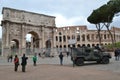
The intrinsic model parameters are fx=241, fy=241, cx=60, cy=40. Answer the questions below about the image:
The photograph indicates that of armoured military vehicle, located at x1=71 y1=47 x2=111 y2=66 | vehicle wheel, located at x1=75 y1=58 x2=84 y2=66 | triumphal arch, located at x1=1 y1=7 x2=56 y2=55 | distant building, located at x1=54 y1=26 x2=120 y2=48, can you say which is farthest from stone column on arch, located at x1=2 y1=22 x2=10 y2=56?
distant building, located at x1=54 y1=26 x2=120 y2=48

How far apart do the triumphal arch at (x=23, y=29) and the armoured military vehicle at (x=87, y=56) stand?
29.0m

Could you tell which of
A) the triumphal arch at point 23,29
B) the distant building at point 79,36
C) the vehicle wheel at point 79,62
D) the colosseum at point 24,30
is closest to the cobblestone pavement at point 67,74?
the vehicle wheel at point 79,62

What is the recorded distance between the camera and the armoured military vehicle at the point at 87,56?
2550cm

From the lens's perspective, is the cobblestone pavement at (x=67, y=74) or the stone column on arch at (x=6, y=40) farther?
the stone column on arch at (x=6, y=40)

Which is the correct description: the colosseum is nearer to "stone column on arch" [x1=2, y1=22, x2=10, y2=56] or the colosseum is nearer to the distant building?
"stone column on arch" [x1=2, y1=22, x2=10, y2=56]

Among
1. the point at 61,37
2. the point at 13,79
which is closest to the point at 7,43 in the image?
the point at 13,79

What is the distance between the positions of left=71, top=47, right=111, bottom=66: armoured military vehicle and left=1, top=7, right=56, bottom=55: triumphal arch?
2900 centimetres

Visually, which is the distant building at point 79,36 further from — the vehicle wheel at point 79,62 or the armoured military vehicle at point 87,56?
the vehicle wheel at point 79,62

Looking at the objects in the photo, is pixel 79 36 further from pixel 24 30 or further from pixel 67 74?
pixel 67 74

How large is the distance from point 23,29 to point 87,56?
33.4 metres

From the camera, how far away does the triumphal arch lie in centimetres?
5394

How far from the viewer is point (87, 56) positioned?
25.7 m

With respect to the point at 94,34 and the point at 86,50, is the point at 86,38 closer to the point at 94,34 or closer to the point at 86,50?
the point at 94,34

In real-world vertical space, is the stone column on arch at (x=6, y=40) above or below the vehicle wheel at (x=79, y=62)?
above
